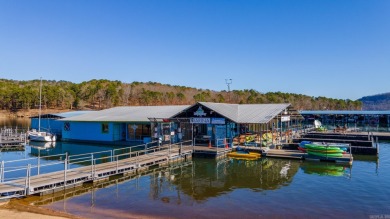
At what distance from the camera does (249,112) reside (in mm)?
31094

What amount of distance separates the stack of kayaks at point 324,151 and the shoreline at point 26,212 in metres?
18.8

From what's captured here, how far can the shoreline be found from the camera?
11.6 meters

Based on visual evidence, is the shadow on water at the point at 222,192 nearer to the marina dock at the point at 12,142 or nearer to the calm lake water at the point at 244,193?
the calm lake water at the point at 244,193

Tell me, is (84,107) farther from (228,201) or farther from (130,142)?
(228,201)

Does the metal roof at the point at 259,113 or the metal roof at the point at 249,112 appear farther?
the metal roof at the point at 249,112

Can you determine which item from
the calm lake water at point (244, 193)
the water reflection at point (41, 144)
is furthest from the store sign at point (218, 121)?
the water reflection at point (41, 144)

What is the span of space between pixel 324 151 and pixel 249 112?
27.9 feet

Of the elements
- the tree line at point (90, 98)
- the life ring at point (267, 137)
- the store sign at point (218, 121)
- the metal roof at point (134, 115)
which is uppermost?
the tree line at point (90, 98)

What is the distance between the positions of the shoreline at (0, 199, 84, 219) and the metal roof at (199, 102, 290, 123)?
57.1 ft

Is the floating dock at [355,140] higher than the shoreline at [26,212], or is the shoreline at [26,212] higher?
the floating dock at [355,140]

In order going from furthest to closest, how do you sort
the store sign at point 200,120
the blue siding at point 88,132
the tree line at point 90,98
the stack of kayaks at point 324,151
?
the tree line at point 90,98 < the blue siding at point 88,132 < the store sign at point 200,120 < the stack of kayaks at point 324,151

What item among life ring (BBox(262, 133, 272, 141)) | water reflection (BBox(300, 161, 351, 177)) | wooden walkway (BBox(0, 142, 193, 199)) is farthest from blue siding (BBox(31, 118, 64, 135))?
water reflection (BBox(300, 161, 351, 177))

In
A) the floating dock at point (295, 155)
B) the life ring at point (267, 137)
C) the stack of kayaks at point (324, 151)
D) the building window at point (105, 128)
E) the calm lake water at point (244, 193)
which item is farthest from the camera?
the building window at point (105, 128)

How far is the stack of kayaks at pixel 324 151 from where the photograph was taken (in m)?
24.2
